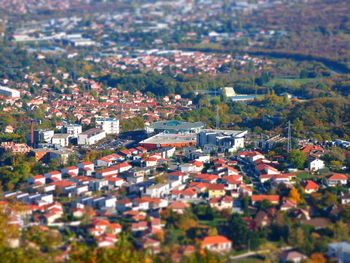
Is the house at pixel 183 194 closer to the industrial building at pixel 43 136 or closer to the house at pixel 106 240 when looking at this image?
the house at pixel 106 240

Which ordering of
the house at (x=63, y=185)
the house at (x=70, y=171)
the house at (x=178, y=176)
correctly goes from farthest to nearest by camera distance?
the house at (x=70, y=171) < the house at (x=178, y=176) < the house at (x=63, y=185)

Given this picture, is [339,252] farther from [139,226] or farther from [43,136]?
[43,136]

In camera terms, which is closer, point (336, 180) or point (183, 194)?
point (183, 194)

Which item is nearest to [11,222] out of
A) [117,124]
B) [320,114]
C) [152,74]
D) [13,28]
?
[117,124]

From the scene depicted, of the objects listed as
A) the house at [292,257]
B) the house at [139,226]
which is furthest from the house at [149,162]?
the house at [292,257]

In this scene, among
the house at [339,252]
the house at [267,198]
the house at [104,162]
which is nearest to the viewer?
the house at [339,252]

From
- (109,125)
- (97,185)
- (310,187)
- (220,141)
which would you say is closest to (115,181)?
(97,185)

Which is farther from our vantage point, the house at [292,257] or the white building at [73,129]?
the white building at [73,129]
